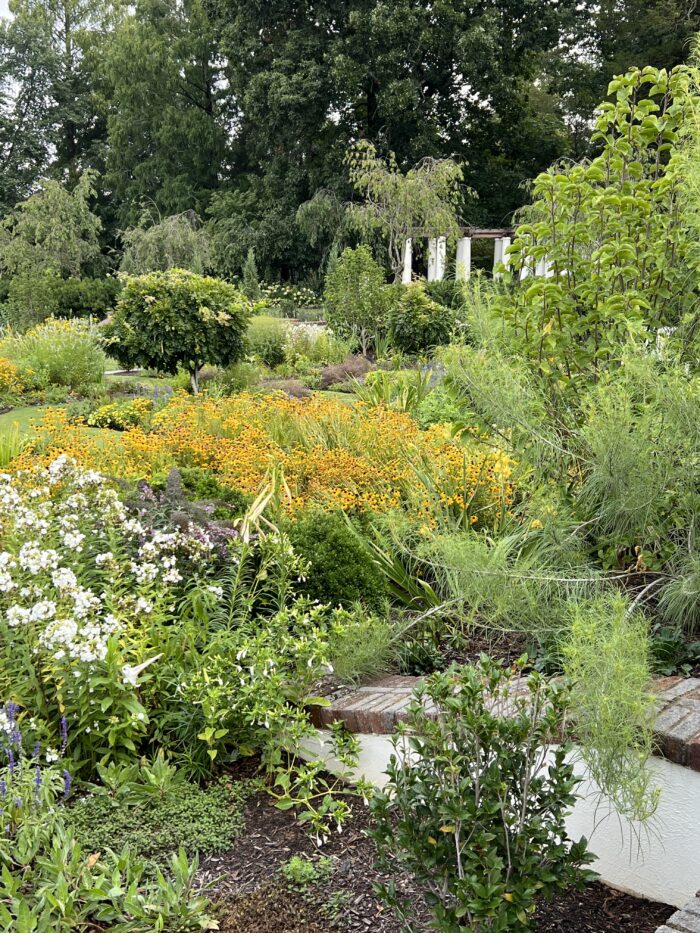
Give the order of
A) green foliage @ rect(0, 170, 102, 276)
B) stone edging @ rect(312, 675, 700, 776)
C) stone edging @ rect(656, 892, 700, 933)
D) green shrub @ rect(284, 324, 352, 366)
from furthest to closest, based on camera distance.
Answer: green foliage @ rect(0, 170, 102, 276) → green shrub @ rect(284, 324, 352, 366) → stone edging @ rect(312, 675, 700, 776) → stone edging @ rect(656, 892, 700, 933)

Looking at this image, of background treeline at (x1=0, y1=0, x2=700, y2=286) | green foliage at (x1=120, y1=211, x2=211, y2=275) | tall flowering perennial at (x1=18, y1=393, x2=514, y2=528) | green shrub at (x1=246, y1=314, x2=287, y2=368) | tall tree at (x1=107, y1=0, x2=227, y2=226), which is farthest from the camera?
tall tree at (x1=107, y1=0, x2=227, y2=226)

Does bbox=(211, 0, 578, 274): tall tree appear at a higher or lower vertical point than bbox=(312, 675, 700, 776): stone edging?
higher

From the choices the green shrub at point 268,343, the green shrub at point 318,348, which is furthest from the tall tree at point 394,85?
the green shrub at point 268,343

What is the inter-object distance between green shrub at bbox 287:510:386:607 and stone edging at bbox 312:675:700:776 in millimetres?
533

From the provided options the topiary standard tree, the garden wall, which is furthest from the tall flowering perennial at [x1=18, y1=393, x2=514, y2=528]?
the topiary standard tree

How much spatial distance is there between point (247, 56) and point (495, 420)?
28.1m

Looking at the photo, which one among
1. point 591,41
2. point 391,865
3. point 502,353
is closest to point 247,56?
point 591,41

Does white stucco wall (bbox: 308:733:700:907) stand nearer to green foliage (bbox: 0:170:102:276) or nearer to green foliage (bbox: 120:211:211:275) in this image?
Answer: green foliage (bbox: 120:211:211:275)

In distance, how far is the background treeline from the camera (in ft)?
82.4

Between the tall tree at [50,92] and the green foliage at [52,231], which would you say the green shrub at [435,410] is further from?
the tall tree at [50,92]

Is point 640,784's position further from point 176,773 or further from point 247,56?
point 247,56

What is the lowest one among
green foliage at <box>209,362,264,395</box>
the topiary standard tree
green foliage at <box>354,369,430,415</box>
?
green foliage at <box>209,362,264,395</box>

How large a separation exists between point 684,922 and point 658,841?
471 millimetres

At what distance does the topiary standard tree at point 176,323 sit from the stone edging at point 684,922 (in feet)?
29.2
